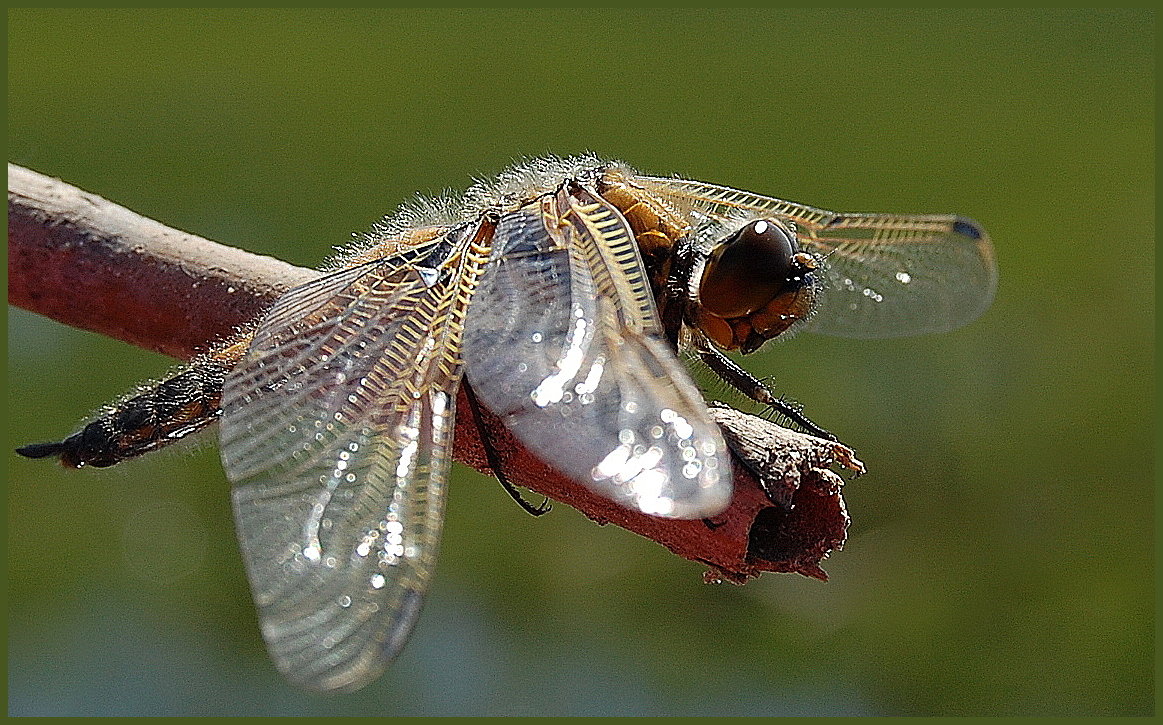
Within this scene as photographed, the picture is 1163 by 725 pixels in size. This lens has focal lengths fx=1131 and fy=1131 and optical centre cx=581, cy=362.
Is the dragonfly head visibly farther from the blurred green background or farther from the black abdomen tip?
the blurred green background

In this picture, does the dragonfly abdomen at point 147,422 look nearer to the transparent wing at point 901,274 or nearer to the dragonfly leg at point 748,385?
the dragonfly leg at point 748,385

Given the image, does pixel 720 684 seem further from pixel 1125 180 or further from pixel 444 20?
pixel 444 20

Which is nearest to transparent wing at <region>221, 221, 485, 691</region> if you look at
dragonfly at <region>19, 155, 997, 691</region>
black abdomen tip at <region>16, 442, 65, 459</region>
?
dragonfly at <region>19, 155, 997, 691</region>

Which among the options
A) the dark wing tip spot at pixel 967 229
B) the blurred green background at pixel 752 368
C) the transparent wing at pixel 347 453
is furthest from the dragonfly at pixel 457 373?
the blurred green background at pixel 752 368

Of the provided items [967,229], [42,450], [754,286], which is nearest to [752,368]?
[967,229]

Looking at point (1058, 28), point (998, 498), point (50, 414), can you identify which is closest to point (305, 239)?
point (50, 414)

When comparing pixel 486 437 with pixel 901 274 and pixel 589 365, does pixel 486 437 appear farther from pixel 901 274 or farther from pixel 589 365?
pixel 901 274
